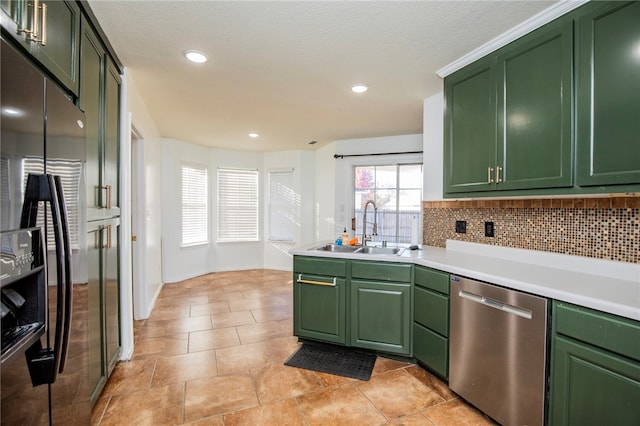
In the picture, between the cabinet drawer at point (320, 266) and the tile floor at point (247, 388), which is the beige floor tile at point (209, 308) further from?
the cabinet drawer at point (320, 266)

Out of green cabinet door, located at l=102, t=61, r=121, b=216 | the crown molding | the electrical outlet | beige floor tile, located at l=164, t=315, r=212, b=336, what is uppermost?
the crown molding

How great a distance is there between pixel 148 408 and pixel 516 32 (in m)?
3.24

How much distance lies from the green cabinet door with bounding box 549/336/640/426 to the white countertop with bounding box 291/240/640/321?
8.1 inches

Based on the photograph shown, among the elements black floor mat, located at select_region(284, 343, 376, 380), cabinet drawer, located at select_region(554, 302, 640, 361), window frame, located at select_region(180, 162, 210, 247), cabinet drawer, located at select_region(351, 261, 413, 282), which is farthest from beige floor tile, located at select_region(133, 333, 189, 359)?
cabinet drawer, located at select_region(554, 302, 640, 361)

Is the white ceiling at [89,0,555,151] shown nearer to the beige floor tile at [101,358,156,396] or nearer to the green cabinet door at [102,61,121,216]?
the green cabinet door at [102,61,121,216]

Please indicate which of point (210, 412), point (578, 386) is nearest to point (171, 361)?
point (210, 412)

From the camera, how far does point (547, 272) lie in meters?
1.91

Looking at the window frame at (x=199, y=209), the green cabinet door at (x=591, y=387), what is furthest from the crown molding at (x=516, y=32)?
the window frame at (x=199, y=209)

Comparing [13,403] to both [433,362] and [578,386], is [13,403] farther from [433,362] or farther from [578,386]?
[433,362]

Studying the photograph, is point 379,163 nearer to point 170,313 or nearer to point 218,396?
point 170,313

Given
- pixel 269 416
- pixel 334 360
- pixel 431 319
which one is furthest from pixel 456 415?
pixel 269 416

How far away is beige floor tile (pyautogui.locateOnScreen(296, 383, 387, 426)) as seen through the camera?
187cm

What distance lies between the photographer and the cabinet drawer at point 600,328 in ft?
4.06

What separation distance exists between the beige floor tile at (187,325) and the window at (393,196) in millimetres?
Answer: 2409
